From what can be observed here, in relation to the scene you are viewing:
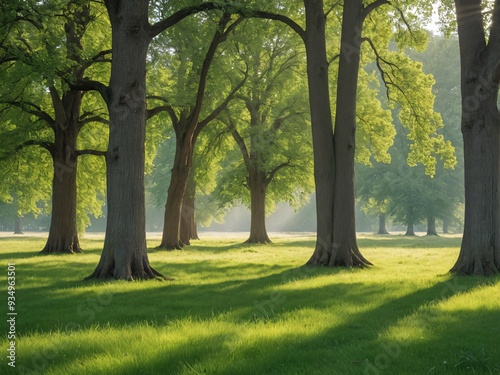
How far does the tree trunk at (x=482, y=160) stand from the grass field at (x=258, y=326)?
131 cm

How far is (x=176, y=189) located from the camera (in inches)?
1064

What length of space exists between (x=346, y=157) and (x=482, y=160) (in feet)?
15.1

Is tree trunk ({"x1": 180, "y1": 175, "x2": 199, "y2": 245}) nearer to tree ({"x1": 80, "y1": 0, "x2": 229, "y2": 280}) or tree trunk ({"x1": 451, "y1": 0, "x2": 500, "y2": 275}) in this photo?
tree ({"x1": 80, "y1": 0, "x2": 229, "y2": 280})

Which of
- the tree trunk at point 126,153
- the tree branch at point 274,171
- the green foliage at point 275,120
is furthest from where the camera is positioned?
the tree branch at point 274,171

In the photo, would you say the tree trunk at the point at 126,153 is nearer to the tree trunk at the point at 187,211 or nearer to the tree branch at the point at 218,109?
the tree branch at the point at 218,109

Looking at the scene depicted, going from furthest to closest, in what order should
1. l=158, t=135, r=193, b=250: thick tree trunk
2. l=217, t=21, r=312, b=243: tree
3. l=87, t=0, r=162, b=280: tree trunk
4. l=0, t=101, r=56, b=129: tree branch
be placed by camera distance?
1. l=217, t=21, r=312, b=243: tree
2. l=158, t=135, r=193, b=250: thick tree trunk
3. l=0, t=101, r=56, b=129: tree branch
4. l=87, t=0, r=162, b=280: tree trunk

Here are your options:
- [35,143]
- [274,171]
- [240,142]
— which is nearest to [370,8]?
[35,143]

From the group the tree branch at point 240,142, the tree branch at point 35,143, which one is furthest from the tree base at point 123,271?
the tree branch at point 240,142

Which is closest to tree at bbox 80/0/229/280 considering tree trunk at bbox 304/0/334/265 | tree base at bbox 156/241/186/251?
tree trunk at bbox 304/0/334/265

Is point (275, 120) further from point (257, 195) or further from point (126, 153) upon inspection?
point (126, 153)

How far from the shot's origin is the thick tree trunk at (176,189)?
2667 centimetres

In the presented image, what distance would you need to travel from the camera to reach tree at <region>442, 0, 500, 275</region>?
13.8 meters

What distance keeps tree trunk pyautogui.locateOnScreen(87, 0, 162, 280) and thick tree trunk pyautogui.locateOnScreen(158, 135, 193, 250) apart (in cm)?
1250

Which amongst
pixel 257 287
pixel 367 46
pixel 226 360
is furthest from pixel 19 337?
pixel 367 46
